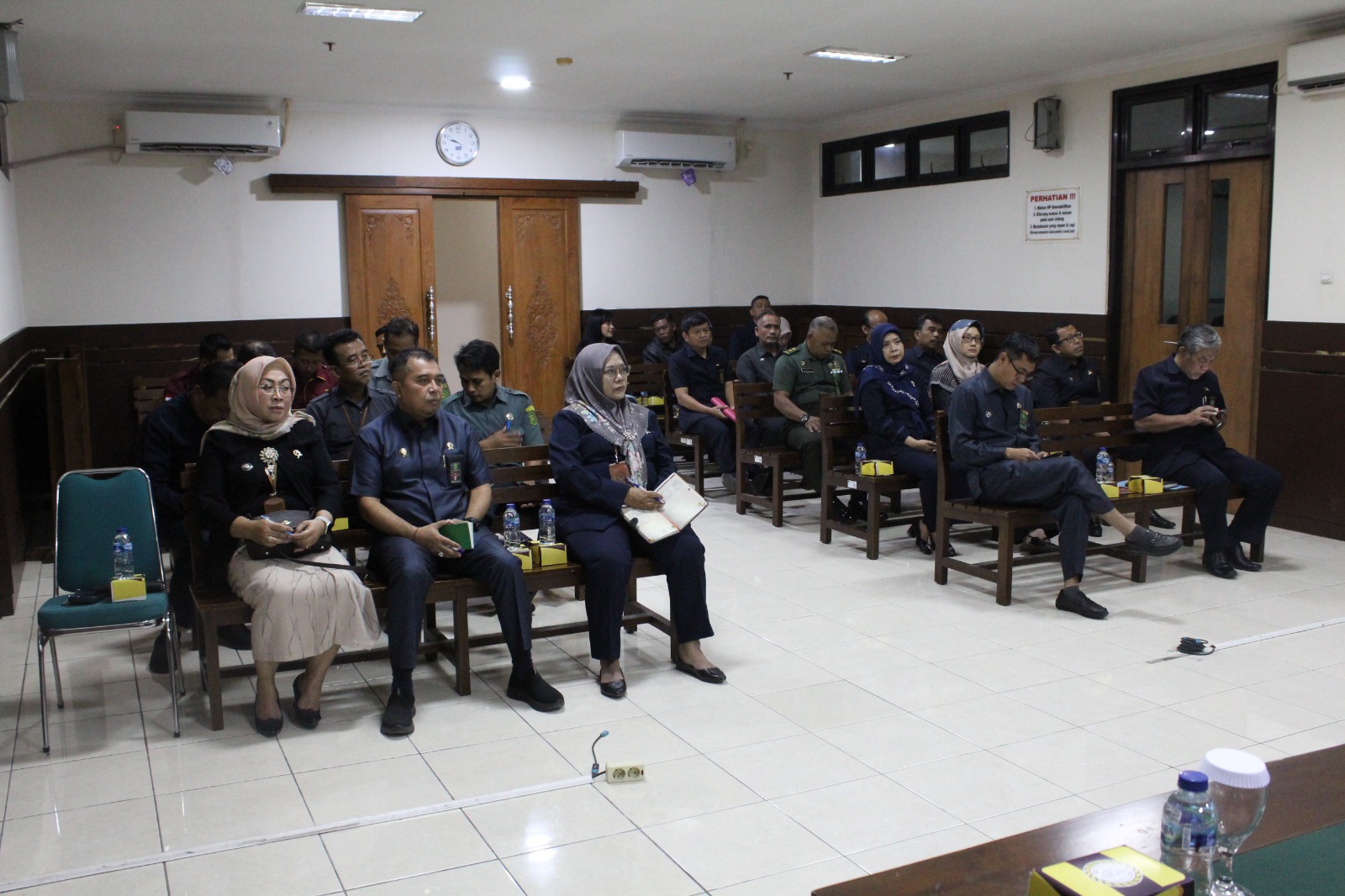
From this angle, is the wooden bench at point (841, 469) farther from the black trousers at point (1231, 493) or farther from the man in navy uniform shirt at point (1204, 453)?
the black trousers at point (1231, 493)

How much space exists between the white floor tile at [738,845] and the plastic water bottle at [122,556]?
6.73 feet

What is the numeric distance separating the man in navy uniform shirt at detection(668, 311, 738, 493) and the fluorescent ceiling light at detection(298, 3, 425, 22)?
2748mm

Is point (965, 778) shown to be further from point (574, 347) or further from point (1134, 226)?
point (574, 347)

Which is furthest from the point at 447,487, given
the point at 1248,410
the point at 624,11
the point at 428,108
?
the point at 428,108

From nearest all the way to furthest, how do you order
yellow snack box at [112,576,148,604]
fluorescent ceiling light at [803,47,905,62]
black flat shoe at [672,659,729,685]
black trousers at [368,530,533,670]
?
1. yellow snack box at [112,576,148,604]
2. black trousers at [368,530,533,670]
3. black flat shoe at [672,659,729,685]
4. fluorescent ceiling light at [803,47,905,62]

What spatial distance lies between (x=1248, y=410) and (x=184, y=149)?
7377mm

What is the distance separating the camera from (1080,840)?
1766 millimetres

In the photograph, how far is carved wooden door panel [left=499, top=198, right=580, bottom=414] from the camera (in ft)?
31.7

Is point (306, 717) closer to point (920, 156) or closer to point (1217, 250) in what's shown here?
point (1217, 250)

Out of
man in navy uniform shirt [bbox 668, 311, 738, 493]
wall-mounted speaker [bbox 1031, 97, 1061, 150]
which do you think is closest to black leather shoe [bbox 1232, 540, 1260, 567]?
man in navy uniform shirt [bbox 668, 311, 738, 493]

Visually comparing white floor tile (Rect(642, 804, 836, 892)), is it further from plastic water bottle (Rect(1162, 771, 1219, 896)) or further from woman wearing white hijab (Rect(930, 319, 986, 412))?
woman wearing white hijab (Rect(930, 319, 986, 412))

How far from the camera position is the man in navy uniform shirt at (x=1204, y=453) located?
5.65 meters

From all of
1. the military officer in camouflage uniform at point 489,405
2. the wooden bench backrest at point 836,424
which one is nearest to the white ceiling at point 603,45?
the military officer in camouflage uniform at point 489,405

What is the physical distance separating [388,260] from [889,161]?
4230mm
